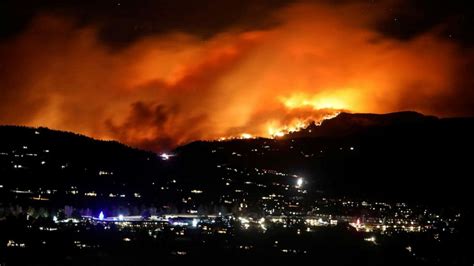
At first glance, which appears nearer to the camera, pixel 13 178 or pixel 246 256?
pixel 246 256

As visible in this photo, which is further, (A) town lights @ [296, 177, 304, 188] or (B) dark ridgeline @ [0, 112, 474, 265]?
(A) town lights @ [296, 177, 304, 188]

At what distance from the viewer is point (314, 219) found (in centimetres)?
10931

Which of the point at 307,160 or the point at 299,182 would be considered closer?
the point at 299,182

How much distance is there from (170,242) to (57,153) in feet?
129

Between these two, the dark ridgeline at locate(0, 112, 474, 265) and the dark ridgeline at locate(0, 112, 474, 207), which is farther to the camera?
the dark ridgeline at locate(0, 112, 474, 207)

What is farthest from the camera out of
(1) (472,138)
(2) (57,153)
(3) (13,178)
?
(1) (472,138)

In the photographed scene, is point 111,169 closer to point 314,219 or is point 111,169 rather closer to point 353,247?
point 314,219

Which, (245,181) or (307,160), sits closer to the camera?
(245,181)

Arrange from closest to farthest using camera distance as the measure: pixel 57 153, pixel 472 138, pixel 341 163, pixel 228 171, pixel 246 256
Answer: pixel 246 256, pixel 57 153, pixel 228 171, pixel 341 163, pixel 472 138

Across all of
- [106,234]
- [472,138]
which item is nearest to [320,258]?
[106,234]

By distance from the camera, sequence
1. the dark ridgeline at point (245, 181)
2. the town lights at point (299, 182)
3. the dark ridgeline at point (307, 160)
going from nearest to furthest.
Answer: the dark ridgeline at point (245, 181), the dark ridgeline at point (307, 160), the town lights at point (299, 182)

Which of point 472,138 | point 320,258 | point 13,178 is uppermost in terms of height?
point 472,138

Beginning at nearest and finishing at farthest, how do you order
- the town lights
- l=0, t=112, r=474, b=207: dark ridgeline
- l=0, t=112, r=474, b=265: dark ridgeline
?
l=0, t=112, r=474, b=265: dark ridgeline → l=0, t=112, r=474, b=207: dark ridgeline → the town lights

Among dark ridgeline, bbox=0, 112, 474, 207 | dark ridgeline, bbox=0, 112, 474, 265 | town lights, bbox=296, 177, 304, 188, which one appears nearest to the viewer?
dark ridgeline, bbox=0, 112, 474, 265
